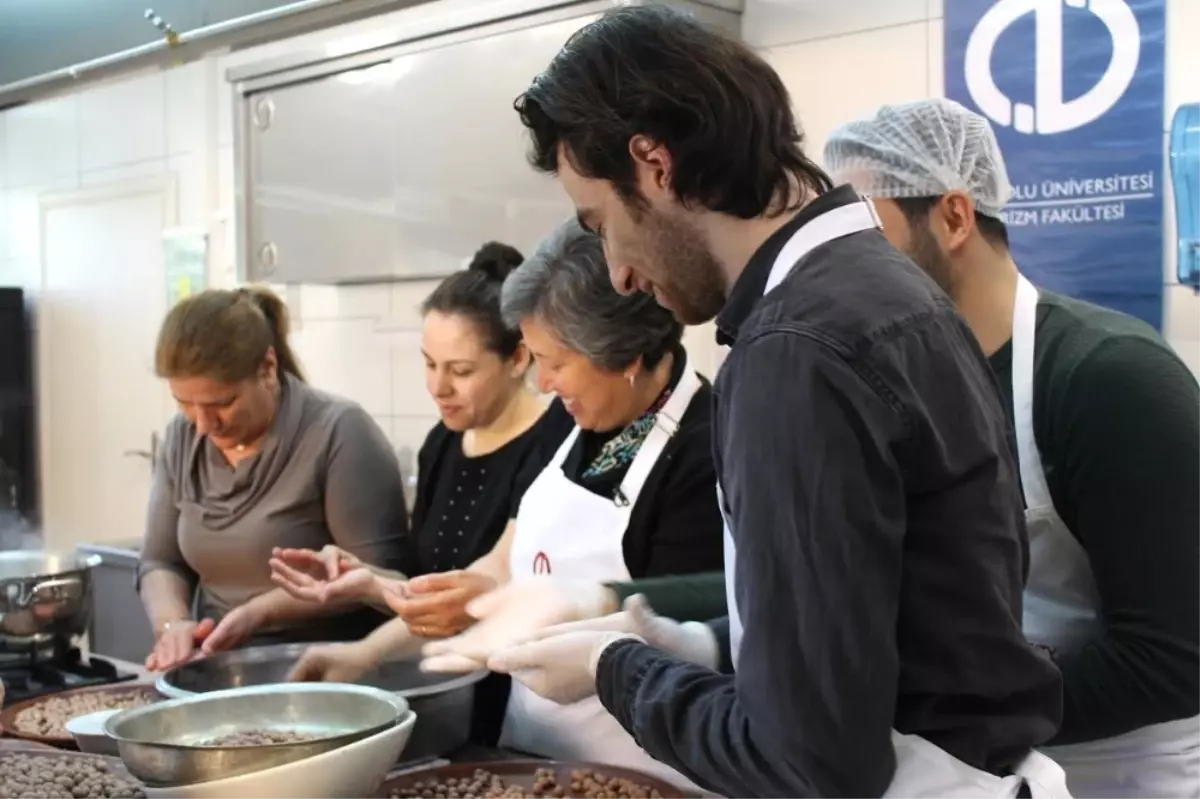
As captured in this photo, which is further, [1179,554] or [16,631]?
[16,631]

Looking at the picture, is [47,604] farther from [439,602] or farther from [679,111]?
[679,111]

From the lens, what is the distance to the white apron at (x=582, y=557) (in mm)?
1533

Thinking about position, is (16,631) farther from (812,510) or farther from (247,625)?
(812,510)

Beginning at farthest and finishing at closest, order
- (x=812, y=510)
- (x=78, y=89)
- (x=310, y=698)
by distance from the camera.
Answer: (x=78, y=89), (x=310, y=698), (x=812, y=510)

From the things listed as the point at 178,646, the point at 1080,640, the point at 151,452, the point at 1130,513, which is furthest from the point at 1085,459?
the point at 151,452

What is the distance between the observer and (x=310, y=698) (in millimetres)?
1370

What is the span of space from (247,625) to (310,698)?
0.55 metres

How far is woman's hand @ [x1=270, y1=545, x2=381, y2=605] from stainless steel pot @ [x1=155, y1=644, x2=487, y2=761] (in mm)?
76

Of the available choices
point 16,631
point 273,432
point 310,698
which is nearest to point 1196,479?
point 310,698

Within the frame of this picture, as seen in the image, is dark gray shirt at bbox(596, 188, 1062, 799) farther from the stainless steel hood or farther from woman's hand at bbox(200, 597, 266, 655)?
the stainless steel hood

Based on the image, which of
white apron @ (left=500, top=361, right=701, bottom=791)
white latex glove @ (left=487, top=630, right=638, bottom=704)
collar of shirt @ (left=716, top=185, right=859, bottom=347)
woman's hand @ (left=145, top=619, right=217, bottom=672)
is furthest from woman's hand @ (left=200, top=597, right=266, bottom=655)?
collar of shirt @ (left=716, top=185, right=859, bottom=347)

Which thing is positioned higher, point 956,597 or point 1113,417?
point 1113,417

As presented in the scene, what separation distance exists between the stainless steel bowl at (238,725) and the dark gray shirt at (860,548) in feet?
1.35

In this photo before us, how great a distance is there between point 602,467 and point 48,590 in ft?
2.89
